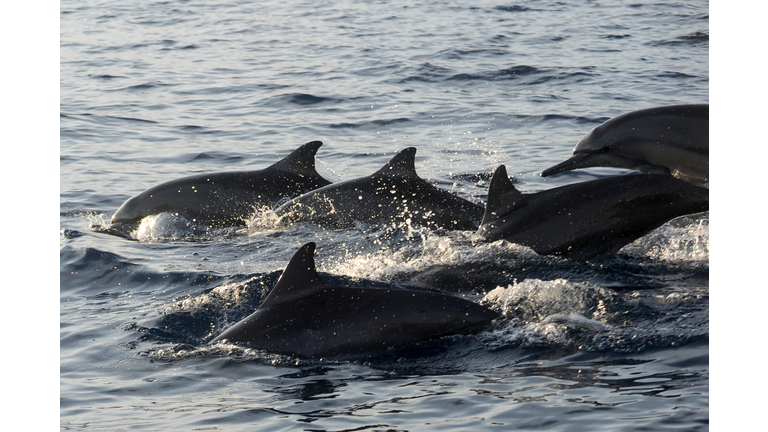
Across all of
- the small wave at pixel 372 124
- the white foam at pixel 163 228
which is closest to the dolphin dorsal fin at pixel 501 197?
the white foam at pixel 163 228

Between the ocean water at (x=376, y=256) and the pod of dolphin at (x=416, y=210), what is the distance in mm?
186

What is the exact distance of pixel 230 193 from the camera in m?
12.1

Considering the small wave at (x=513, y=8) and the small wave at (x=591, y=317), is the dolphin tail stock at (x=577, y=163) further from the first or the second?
the small wave at (x=513, y=8)

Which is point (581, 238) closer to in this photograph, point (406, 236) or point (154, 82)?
point (406, 236)

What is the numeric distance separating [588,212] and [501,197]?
82 cm

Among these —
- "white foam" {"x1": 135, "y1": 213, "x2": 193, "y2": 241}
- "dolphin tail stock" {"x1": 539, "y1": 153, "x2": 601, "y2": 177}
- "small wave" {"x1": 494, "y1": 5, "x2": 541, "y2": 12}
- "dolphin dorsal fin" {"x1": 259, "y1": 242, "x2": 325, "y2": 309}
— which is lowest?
"white foam" {"x1": 135, "y1": 213, "x2": 193, "y2": 241}

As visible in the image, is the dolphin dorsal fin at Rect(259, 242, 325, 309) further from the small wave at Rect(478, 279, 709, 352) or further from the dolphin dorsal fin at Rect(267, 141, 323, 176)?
the dolphin dorsal fin at Rect(267, 141, 323, 176)

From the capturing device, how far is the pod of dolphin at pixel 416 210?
277 inches

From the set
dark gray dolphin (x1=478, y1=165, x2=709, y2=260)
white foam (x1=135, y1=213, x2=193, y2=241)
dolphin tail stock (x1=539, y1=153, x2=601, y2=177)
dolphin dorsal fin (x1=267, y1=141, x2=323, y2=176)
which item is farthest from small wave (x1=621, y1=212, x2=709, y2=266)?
white foam (x1=135, y1=213, x2=193, y2=241)

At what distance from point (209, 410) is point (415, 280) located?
3.05 meters

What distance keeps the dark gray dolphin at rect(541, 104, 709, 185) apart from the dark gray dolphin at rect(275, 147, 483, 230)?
1.65 metres

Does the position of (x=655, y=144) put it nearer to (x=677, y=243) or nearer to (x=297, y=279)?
(x=677, y=243)

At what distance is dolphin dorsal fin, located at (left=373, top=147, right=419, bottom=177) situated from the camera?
10.7m

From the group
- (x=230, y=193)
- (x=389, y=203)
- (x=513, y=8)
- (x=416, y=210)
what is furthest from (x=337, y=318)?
(x=513, y=8)
